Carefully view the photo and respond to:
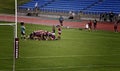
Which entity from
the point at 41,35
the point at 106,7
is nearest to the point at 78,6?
the point at 106,7

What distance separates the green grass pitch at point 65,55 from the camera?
21.2 metres

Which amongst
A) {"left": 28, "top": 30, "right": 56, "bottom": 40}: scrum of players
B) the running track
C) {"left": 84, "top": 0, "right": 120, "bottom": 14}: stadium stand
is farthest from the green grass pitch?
{"left": 84, "top": 0, "right": 120, "bottom": 14}: stadium stand

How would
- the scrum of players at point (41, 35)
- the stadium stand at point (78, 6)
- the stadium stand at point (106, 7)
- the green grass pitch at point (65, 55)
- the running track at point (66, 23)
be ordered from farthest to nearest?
the stadium stand at point (78, 6), the stadium stand at point (106, 7), the running track at point (66, 23), the scrum of players at point (41, 35), the green grass pitch at point (65, 55)

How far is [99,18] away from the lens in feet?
182

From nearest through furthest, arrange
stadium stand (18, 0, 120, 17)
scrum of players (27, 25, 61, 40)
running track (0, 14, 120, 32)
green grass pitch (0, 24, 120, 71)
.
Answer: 1. green grass pitch (0, 24, 120, 71)
2. scrum of players (27, 25, 61, 40)
3. running track (0, 14, 120, 32)
4. stadium stand (18, 0, 120, 17)

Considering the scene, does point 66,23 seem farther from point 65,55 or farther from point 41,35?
point 65,55

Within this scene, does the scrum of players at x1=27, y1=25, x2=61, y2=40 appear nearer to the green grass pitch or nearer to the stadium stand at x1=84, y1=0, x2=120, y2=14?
the green grass pitch

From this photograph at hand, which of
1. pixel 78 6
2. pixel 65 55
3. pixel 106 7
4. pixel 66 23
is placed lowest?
pixel 66 23

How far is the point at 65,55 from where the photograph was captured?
993 inches

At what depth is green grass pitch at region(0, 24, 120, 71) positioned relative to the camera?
69.7ft

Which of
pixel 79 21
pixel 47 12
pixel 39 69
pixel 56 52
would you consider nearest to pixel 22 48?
pixel 56 52

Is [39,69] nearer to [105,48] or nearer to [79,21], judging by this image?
[105,48]

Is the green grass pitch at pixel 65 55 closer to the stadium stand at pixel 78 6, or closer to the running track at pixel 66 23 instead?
the running track at pixel 66 23

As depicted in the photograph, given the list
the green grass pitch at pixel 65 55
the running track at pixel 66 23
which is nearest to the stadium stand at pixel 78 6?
the running track at pixel 66 23
